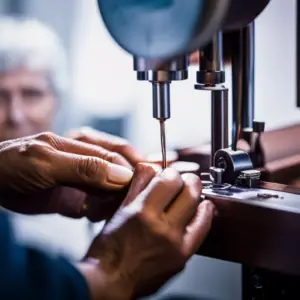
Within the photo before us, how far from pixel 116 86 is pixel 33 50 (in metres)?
0.40

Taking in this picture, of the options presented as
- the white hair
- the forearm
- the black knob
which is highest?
the white hair

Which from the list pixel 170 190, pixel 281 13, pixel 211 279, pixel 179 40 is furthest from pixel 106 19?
pixel 281 13

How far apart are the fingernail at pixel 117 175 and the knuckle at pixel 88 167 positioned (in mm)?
15

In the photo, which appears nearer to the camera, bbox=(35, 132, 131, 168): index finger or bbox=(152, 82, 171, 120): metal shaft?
bbox=(152, 82, 171, 120): metal shaft

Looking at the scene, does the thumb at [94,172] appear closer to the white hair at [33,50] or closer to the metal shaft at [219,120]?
the metal shaft at [219,120]

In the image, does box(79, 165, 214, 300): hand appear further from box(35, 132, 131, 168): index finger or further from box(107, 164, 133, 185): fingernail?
box(35, 132, 131, 168): index finger

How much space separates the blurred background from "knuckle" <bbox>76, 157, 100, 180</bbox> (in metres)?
0.98

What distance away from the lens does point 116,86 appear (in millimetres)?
2402

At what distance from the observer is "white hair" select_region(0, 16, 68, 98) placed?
2.04 m

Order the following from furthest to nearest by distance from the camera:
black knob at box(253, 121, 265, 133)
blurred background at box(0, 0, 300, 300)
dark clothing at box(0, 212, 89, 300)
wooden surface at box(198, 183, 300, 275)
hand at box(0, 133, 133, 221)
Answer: blurred background at box(0, 0, 300, 300) → black knob at box(253, 121, 265, 133) → hand at box(0, 133, 133, 221) → wooden surface at box(198, 183, 300, 275) → dark clothing at box(0, 212, 89, 300)

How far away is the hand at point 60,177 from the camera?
2.53 ft

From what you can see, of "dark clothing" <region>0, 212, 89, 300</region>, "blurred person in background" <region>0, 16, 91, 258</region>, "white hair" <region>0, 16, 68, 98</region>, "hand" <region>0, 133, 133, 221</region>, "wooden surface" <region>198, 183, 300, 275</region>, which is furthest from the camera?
"white hair" <region>0, 16, 68, 98</region>

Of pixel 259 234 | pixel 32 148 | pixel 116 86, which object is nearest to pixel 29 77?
pixel 116 86

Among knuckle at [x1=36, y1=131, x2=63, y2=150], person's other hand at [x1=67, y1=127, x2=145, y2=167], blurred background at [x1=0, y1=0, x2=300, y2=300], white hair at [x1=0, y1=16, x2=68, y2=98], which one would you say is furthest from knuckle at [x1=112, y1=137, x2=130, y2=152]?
white hair at [x1=0, y1=16, x2=68, y2=98]
